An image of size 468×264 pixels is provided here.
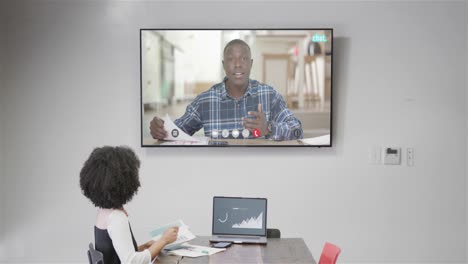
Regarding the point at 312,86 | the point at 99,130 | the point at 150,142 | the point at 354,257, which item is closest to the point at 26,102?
the point at 99,130

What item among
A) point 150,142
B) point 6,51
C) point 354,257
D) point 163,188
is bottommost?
point 354,257

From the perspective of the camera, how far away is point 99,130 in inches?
209

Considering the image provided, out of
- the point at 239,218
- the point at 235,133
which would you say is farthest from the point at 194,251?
the point at 235,133

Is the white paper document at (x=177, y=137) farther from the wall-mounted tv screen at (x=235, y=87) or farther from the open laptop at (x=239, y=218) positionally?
the open laptop at (x=239, y=218)

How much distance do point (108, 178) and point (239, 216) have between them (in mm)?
1044

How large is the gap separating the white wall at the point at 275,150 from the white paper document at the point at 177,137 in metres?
0.13

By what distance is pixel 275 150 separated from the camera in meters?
5.29

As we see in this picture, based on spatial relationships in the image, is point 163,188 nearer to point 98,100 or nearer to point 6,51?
point 98,100

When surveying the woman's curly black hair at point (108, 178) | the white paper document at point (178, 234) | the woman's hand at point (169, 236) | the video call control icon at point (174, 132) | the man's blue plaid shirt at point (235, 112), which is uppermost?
the man's blue plaid shirt at point (235, 112)

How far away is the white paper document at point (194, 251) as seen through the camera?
3.45 metres

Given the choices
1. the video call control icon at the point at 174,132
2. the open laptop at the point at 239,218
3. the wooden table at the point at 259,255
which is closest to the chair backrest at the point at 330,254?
the wooden table at the point at 259,255

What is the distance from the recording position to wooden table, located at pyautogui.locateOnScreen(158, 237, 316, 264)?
3311 mm

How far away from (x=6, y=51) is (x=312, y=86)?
2545 mm

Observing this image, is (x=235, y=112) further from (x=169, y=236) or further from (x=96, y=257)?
(x=96, y=257)
